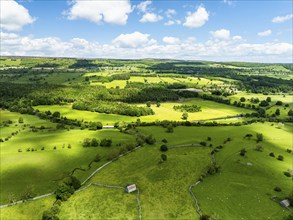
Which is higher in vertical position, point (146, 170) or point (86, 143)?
point (86, 143)

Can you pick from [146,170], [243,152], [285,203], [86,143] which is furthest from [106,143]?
[285,203]

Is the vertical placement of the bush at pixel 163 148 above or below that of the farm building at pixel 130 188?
below

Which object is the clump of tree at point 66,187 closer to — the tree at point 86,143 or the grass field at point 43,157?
the grass field at point 43,157

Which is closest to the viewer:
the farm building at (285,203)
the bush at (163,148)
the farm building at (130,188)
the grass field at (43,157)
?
the farm building at (285,203)

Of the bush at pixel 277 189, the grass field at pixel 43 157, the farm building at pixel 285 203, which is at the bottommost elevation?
the grass field at pixel 43 157

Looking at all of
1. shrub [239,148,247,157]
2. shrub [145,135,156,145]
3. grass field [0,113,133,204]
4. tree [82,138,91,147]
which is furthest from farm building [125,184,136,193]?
shrub [239,148,247,157]

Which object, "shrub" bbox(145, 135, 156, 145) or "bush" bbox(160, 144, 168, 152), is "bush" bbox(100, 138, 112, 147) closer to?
"shrub" bbox(145, 135, 156, 145)

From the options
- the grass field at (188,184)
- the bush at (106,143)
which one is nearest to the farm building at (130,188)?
the grass field at (188,184)

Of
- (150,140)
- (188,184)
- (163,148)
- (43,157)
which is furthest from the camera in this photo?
(150,140)

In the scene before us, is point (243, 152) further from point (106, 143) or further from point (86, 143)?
point (86, 143)

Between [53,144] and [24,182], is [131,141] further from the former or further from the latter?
[24,182]

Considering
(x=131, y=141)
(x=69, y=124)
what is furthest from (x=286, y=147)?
(x=69, y=124)
